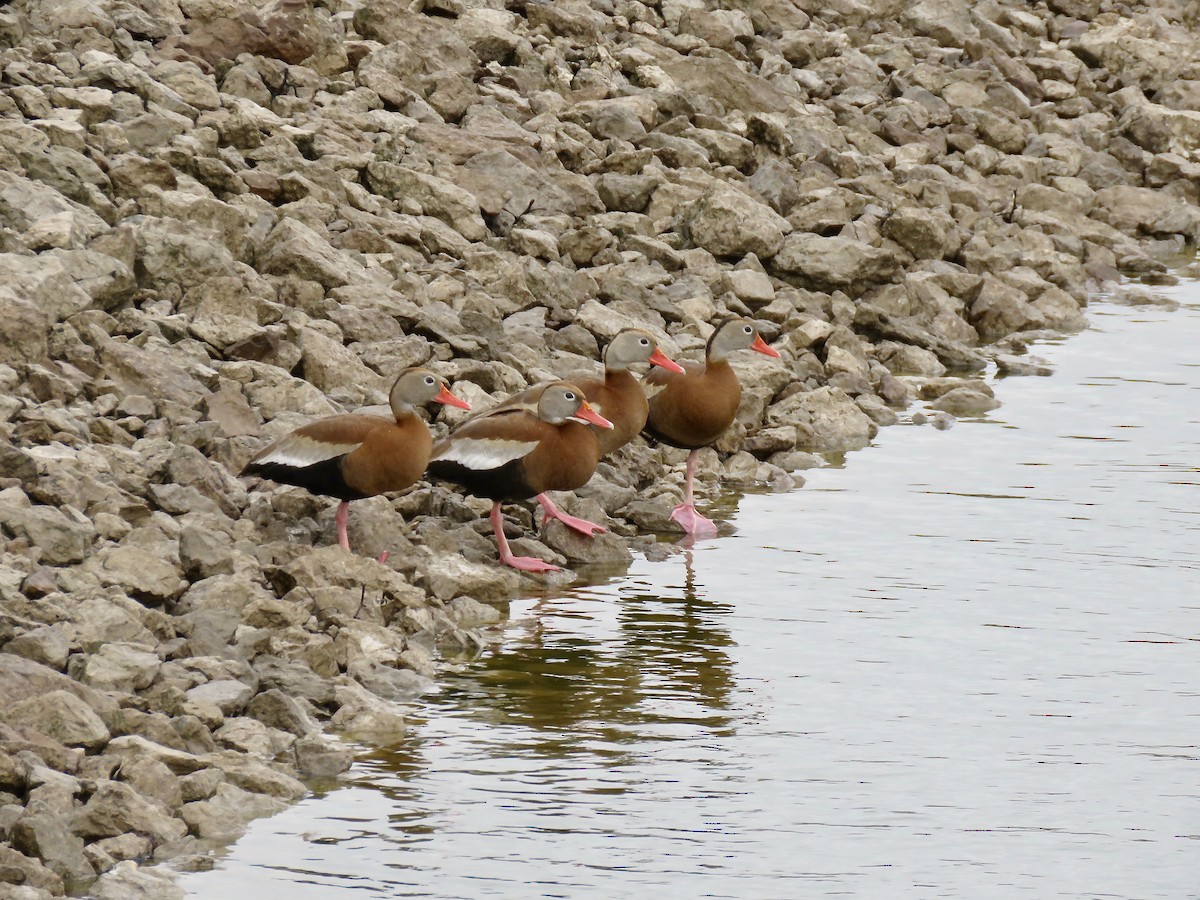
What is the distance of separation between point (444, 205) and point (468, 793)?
32.1 ft

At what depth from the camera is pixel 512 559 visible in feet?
42.6

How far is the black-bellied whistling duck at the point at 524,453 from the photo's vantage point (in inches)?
506

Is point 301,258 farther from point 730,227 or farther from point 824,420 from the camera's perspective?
point 730,227

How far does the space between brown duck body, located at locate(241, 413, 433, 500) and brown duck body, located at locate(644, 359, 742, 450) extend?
9.61 feet

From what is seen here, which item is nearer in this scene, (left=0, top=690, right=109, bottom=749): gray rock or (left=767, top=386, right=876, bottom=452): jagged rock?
(left=0, top=690, right=109, bottom=749): gray rock

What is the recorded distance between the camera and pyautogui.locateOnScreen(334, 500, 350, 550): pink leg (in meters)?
12.1

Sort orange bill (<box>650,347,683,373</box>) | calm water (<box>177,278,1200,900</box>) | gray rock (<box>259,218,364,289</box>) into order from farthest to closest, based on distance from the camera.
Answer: gray rock (<box>259,218,364,289</box>)
orange bill (<box>650,347,683,373</box>)
calm water (<box>177,278,1200,900</box>)

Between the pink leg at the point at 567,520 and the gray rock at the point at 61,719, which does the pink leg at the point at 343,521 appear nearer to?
the pink leg at the point at 567,520

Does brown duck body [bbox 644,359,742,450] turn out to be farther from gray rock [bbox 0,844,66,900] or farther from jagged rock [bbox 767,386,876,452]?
gray rock [bbox 0,844,66,900]

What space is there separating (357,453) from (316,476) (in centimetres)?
31

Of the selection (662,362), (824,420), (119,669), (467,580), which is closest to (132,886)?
(119,669)

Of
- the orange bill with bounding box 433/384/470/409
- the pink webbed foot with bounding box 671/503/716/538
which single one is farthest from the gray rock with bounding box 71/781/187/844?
the pink webbed foot with bounding box 671/503/716/538

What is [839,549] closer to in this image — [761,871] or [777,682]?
[777,682]

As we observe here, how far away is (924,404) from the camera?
59.2ft
